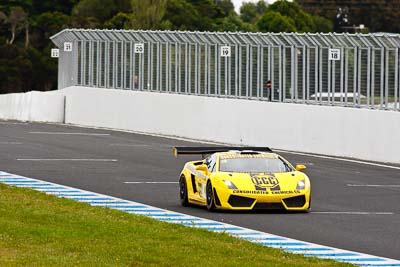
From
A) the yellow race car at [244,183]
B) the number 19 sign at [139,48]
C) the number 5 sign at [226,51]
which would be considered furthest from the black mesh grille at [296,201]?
the number 19 sign at [139,48]

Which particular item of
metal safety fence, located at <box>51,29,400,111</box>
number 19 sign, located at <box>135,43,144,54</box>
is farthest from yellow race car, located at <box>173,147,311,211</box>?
number 19 sign, located at <box>135,43,144,54</box>

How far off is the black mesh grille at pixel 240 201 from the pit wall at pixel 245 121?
39.1ft

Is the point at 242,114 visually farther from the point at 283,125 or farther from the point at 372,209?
the point at 372,209

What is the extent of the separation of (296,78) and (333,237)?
21.0 m

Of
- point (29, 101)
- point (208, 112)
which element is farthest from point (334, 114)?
point (29, 101)

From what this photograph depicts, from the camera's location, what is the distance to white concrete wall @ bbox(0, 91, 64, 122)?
169 feet

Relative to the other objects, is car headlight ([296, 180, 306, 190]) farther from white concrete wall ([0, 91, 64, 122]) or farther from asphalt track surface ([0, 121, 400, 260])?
white concrete wall ([0, 91, 64, 122])

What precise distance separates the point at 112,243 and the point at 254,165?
283 inches

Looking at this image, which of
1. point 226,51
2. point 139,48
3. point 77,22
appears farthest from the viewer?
point 77,22

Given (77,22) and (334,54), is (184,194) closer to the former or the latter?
(334,54)

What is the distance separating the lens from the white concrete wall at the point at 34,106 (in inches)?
2025

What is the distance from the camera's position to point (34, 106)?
176 feet

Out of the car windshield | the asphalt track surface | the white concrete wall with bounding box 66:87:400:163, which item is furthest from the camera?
the white concrete wall with bounding box 66:87:400:163

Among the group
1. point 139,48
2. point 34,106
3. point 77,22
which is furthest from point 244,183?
point 77,22
